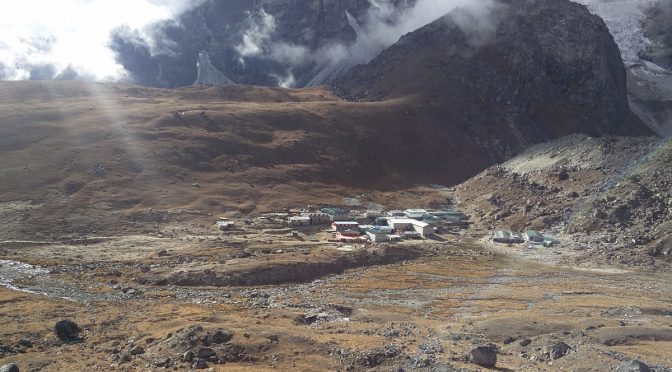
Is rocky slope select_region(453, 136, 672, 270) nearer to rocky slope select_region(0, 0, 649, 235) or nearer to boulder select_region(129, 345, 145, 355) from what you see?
rocky slope select_region(0, 0, 649, 235)

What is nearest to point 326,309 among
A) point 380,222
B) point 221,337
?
point 221,337

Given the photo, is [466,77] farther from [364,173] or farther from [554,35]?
[364,173]

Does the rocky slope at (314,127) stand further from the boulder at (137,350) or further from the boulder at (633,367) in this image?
the boulder at (633,367)

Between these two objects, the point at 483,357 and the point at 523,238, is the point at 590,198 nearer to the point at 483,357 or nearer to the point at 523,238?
the point at 523,238

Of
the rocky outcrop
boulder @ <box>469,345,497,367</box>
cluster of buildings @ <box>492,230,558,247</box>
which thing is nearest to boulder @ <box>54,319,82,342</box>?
boulder @ <box>469,345,497,367</box>

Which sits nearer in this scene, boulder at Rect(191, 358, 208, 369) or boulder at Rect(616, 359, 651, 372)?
boulder at Rect(616, 359, 651, 372)

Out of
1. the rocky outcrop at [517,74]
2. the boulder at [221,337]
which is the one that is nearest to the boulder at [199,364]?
the boulder at [221,337]
